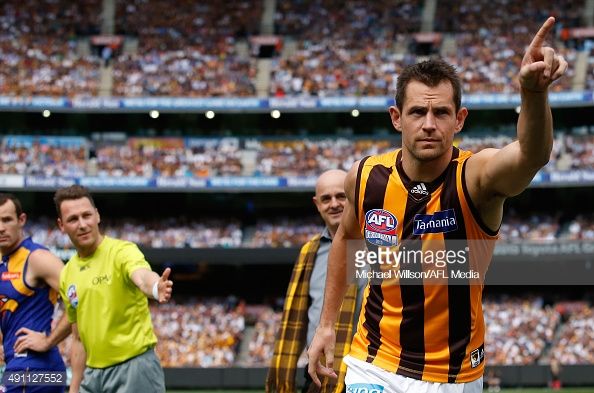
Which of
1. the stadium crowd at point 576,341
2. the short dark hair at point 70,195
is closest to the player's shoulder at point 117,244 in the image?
the short dark hair at point 70,195

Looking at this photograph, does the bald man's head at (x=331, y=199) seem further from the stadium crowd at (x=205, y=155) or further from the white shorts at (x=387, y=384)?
the stadium crowd at (x=205, y=155)

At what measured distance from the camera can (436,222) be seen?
4.25m

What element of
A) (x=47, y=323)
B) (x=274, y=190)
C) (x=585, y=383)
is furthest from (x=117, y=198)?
(x=47, y=323)

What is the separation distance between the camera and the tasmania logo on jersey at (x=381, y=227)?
14.3 ft

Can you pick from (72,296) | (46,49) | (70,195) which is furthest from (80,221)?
(46,49)

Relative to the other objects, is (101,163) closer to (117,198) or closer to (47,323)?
(117,198)

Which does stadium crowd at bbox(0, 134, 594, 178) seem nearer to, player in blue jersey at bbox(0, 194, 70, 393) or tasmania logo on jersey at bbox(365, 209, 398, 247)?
player in blue jersey at bbox(0, 194, 70, 393)

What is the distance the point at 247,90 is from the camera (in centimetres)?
3478

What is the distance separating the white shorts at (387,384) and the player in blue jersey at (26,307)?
3.31 metres

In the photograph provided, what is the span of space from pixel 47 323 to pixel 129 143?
28.2m

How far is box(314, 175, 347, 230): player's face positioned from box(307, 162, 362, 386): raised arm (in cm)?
220

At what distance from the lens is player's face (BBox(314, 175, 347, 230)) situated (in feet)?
23.5

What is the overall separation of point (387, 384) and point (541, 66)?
5.74ft

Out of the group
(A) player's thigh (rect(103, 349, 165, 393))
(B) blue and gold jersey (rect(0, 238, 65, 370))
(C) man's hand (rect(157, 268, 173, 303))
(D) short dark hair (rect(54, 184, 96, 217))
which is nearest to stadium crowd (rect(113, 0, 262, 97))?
(B) blue and gold jersey (rect(0, 238, 65, 370))
